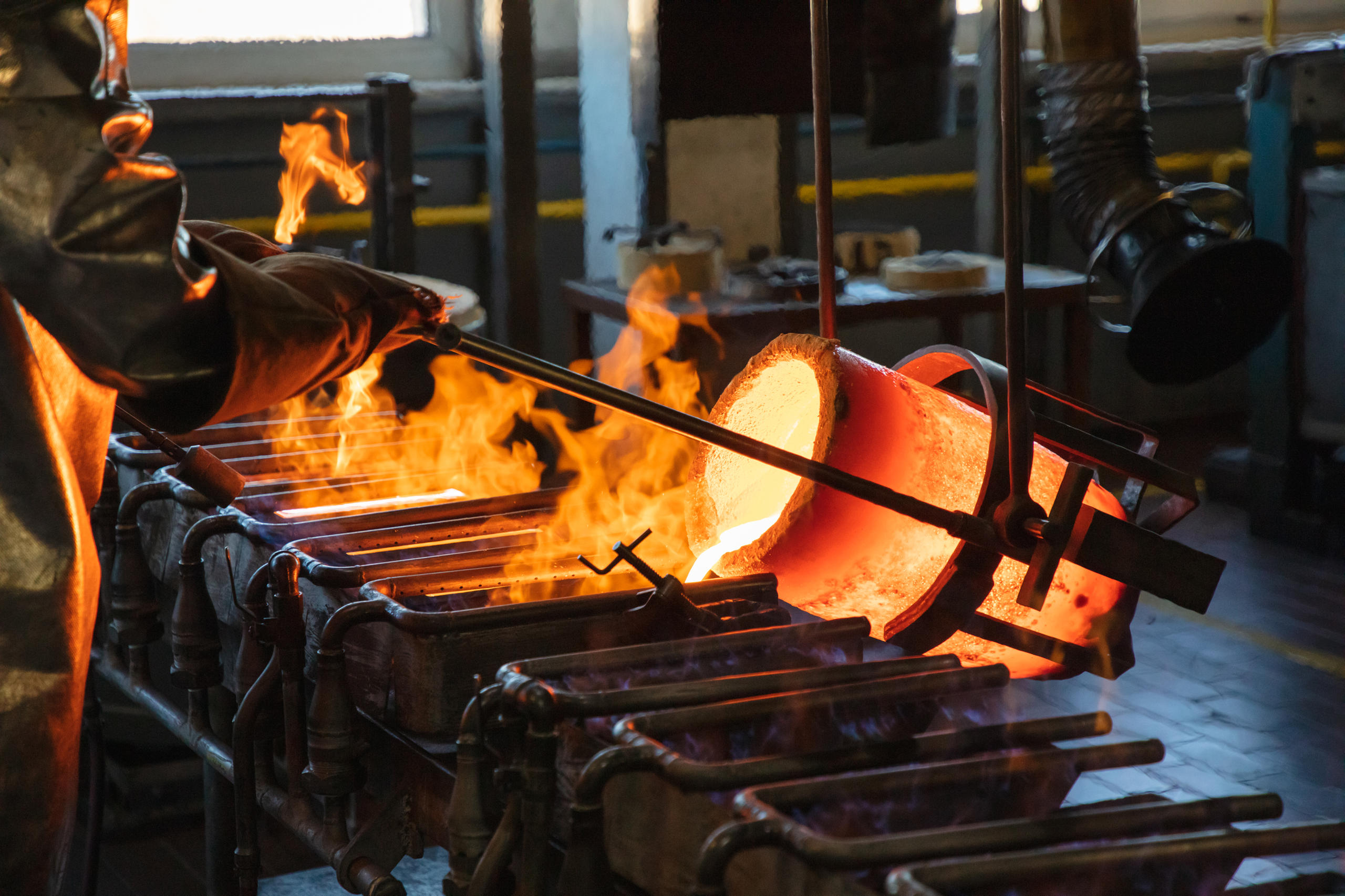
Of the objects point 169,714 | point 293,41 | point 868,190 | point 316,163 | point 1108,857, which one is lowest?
point 169,714

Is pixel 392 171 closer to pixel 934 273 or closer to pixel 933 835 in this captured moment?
pixel 934 273

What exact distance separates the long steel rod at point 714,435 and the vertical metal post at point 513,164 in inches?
124

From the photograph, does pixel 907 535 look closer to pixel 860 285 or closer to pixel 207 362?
pixel 207 362

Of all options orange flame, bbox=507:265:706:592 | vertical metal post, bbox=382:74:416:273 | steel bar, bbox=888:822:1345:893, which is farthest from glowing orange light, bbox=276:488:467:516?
vertical metal post, bbox=382:74:416:273

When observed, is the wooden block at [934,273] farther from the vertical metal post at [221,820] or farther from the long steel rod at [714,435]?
the long steel rod at [714,435]

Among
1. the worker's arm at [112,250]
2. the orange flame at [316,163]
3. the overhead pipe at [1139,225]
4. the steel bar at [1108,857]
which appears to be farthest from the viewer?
the orange flame at [316,163]

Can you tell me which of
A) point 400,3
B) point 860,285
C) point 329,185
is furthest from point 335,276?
point 400,3

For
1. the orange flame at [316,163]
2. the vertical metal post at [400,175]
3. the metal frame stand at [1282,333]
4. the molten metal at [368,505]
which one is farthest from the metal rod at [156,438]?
the metal frame stand at [1282,333]

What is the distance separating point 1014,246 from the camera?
125 centimetres

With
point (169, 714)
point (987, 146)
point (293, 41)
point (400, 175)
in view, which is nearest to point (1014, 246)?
point (169, 714)

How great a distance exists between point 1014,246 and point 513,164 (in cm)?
323

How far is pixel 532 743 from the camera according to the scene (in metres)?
1.09

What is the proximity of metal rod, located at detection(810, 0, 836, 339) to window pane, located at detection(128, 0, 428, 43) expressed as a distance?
3.75 metres

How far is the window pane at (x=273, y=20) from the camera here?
470 cm
